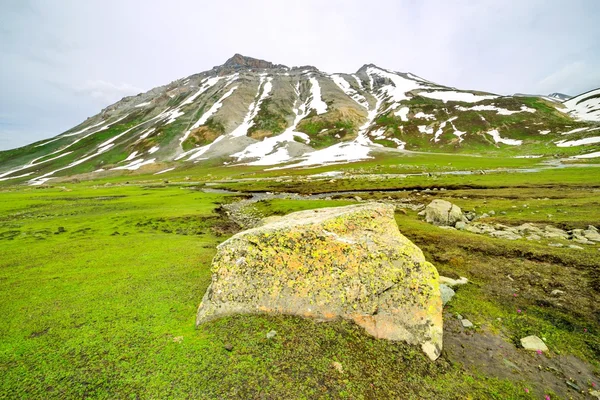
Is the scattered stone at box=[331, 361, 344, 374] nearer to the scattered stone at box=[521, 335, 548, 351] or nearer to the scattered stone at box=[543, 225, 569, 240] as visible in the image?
the scattered stone at box=[521, 335, 548, 351]

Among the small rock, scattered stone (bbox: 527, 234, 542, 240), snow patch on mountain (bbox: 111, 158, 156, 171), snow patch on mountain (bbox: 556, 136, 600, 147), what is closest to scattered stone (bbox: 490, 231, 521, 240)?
scattered stone (bbox: 527, 234, 542, 240)

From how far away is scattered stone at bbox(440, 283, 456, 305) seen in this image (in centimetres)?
1290

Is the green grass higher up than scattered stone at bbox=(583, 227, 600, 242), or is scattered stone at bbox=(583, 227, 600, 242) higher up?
the green grass

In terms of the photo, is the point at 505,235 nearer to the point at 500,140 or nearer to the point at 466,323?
the point at 466,323

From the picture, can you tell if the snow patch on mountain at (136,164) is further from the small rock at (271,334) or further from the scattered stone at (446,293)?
the scattered stone at (446,293)

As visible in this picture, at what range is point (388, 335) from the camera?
32.3 ft

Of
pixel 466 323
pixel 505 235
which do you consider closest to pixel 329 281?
pixel 466 323

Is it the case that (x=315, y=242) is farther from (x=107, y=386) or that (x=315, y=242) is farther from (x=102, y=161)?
(x=102, y=161)

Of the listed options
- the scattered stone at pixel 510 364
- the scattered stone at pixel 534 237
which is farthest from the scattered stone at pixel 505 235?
the scattered stone at pixel 510 364

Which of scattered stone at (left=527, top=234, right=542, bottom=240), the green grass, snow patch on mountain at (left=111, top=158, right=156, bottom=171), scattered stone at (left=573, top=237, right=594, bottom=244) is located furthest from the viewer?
snow patch on mountain at (left=111, top=158, right=156, bottom=171)

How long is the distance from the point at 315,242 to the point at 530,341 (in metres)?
9.33

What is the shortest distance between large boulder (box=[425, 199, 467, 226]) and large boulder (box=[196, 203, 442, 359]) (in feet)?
65.7

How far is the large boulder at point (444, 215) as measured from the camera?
94.0ft

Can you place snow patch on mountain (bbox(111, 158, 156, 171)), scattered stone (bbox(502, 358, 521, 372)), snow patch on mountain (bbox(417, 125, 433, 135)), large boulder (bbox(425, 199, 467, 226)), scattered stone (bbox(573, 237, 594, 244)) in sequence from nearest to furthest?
scattered stone (bbox(502, 358, 521, 372)), scattered stone (bbox(573, 237, 594, 244)), large boulder (bbox(425, 199, 467, 226)), snow patch on mountain (bbox(111, 158, 156, 171)), snow patch on mountain (bbox(417, 125, 433, 135))
